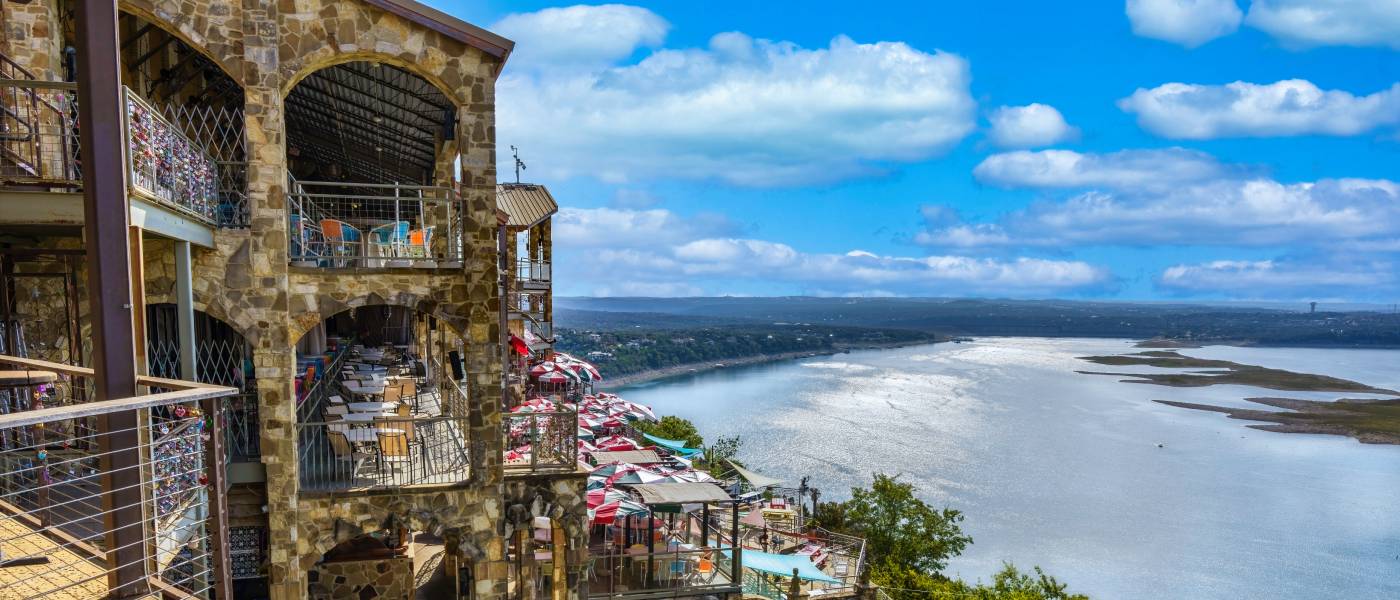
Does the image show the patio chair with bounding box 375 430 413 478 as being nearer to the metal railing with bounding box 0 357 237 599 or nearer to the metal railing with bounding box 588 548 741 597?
the metal railing with bounding box 0 357 237 599

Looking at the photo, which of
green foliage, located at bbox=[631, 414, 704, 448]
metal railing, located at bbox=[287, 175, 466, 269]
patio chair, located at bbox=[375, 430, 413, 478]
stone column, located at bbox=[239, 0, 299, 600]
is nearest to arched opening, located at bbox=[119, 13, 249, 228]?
stone column, located at bbox=[239, 0, 299, 600]

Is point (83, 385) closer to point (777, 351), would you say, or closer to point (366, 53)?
point (366, 53)

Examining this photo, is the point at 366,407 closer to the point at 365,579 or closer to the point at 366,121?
the point at 365,579

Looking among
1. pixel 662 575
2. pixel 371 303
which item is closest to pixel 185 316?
pixel 371 303

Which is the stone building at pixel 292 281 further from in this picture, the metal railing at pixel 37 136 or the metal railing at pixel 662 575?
the metal railing at pixel 662 575

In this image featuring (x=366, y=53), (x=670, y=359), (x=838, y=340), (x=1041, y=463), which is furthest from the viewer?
(x=838, y=340)

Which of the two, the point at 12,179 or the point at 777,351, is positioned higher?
the point at 12,179

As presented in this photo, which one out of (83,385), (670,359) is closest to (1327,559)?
(83,385)

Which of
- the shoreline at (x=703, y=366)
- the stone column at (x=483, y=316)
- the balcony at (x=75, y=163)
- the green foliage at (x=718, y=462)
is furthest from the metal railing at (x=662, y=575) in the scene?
the shoreline at (x=703, y=366)
